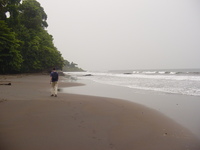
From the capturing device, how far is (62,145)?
3514mm

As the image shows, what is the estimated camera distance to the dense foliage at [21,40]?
933 inches

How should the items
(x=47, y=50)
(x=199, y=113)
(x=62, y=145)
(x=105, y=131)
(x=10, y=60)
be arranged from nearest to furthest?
(x=62, y=145) → (x=105, y=131) → (x=199, y=113) → (x=10, y=60) → (x=47, y=50)

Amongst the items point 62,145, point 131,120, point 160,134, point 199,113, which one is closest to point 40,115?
point 62,145

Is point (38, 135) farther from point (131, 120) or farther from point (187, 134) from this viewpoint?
point (187, 134)

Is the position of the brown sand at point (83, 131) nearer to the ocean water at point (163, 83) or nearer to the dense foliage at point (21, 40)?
the ocean water at point (163, 83)

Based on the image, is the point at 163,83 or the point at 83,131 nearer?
the point at 83,131

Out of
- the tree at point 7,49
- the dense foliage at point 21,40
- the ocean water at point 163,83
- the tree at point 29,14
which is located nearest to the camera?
the ocean water at point 163,83

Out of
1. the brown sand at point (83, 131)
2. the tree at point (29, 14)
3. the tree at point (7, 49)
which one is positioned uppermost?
the tree at point (29, 14)

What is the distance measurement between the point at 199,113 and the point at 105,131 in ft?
15.6

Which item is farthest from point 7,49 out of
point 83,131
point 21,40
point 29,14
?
point 83,131

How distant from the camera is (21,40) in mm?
30375

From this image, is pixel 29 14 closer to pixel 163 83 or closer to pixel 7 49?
pixel 7 49

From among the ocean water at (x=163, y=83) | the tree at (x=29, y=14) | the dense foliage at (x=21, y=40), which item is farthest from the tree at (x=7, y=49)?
the ocean water at (x=163, y=83)

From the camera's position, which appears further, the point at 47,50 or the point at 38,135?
the point at 47,50
